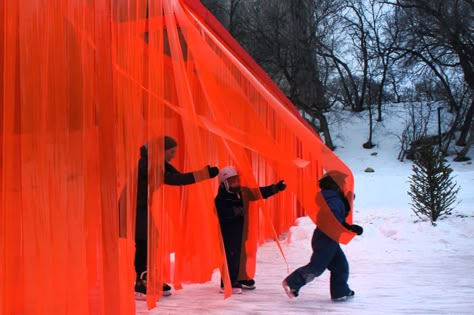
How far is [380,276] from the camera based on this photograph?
6027 millimetres

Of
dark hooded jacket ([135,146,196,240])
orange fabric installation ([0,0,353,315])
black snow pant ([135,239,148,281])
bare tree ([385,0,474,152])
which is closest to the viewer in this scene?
orange fabric installation ([0,0,353,315])

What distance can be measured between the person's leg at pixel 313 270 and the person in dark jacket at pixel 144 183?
127cm

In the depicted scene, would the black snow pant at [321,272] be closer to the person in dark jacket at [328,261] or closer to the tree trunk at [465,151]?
the person in dark jacket at [328,261]

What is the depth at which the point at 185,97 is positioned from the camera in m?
4.53

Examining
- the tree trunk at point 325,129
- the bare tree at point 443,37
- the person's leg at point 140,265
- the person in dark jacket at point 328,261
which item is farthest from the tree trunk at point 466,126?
the person's leg at point 140,265

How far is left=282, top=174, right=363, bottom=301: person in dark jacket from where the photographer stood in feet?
16.2

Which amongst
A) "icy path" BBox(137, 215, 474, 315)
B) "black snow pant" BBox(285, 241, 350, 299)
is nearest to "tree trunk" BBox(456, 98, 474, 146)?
"icy path" BBox(137, 215, 474, 315)

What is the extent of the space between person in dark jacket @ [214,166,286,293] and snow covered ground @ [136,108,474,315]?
322 millimetres

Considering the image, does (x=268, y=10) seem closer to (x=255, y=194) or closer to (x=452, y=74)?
(x=452, y=74)

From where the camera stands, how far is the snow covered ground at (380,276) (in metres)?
4.75

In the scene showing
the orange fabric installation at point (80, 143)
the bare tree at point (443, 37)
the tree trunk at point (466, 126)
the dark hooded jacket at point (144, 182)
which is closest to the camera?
the orange fabric installation at point (80, 143)

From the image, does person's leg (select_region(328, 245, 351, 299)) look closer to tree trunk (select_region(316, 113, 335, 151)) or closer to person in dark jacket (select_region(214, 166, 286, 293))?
person in dark jacket (select_region(214, 166, 286, 293))

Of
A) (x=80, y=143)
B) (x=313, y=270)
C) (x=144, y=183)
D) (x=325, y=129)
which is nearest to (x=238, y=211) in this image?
(x=313, y=270)

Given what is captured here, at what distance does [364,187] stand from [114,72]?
1502 cm
